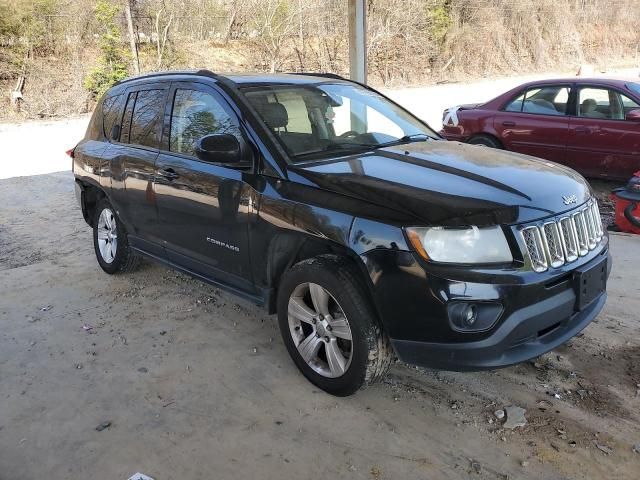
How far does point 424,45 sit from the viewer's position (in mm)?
28984

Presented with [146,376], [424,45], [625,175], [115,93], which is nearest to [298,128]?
[146,376]

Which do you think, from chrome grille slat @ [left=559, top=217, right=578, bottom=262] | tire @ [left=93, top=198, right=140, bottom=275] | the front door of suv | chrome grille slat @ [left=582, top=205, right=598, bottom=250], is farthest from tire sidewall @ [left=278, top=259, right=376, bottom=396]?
tire @ [left=93, top=198, right=140, bottom=275]

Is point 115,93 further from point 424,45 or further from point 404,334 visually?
point 424,45

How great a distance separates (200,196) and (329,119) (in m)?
1.02

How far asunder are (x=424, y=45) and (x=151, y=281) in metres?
26.6

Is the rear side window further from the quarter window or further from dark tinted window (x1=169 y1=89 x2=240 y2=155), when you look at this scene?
dark tinted window (x1=169 y1=89 x2=240 y2=155)

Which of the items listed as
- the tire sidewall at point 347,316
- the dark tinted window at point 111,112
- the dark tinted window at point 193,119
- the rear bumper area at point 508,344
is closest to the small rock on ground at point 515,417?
the rear bumper area at point 508,344

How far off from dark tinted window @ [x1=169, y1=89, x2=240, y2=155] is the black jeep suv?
1 cm

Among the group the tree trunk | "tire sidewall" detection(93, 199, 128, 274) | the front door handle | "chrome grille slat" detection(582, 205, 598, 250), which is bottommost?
"tire sidewall" detection(93, 199, 128, 274)

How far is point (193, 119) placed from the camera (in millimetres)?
4125

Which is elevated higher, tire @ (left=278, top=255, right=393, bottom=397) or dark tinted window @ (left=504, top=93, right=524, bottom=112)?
dark tinted window @ (left=504, top=93, right=524, bottom=112)

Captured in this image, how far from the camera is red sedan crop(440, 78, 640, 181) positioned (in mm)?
7414

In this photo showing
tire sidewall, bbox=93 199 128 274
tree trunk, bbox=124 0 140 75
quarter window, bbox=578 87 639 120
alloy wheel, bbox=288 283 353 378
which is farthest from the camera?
tree trunk, bbox=124 0 140 75

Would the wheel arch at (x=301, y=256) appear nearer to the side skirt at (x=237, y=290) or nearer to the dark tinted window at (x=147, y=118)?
the side skirt at (x=237, y=290)
